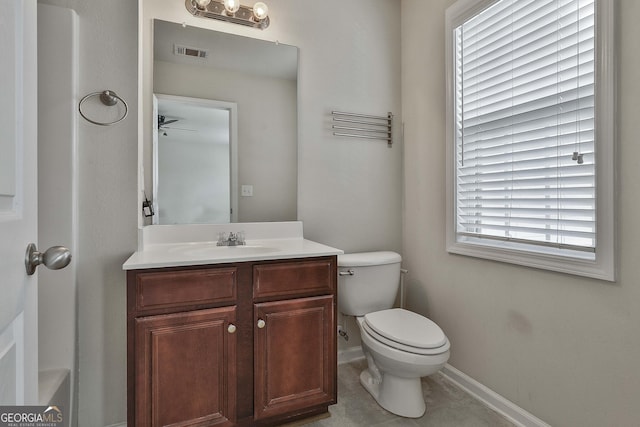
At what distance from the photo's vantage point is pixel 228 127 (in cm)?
201

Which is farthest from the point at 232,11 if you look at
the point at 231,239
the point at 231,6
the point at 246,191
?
the point at 231,239

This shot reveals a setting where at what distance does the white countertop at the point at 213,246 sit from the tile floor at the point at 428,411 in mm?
864

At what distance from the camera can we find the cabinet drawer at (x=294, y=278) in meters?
1.52

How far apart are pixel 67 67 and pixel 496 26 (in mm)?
2126

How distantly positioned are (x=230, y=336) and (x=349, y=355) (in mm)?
1153

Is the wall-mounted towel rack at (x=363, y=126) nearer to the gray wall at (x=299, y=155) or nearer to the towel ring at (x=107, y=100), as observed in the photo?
the gray wall at (x=299, y=155)

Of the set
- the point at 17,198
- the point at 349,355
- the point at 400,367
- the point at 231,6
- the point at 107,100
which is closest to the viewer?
the point at 17,198

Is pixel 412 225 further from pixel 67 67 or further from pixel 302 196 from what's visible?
pixel 67 67

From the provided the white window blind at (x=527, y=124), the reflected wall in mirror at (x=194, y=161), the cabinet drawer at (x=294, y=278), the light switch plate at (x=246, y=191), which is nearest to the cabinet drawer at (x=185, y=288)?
the cabinet drawer at (x=294, y=278)

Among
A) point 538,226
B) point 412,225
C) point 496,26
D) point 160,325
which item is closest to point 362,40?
point 496,26

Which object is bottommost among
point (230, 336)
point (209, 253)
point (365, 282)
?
point (230, 336)

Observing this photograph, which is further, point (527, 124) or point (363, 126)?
point (363, 126)

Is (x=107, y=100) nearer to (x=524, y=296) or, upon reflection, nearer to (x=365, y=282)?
(x=365, y=282)

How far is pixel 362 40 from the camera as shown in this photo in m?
2.35
